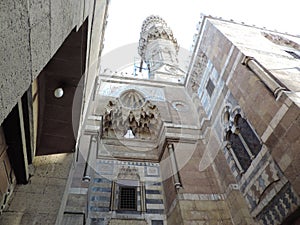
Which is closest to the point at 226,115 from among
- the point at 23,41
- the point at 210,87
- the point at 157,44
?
the point at 210,87

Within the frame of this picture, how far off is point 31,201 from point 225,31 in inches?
275

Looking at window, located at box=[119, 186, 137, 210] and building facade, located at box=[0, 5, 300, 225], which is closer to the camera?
building facade, located at box=[0, 5, 300, 225]

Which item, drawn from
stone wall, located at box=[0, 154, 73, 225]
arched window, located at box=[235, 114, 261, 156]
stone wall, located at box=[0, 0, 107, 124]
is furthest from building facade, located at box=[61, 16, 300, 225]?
stone wall, located at box=[0, 0, 107, 124]

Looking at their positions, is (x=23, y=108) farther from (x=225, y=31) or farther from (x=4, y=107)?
(x=225, y=31)

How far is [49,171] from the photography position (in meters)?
3.95

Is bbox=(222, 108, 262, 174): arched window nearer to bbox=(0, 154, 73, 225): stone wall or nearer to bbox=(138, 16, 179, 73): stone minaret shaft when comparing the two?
bbox=(0, 154, 73, 225): stone wall

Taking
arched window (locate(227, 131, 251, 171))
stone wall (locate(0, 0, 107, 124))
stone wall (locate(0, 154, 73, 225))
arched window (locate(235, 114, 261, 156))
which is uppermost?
stone wall (locate(0, 0, 107, 124))

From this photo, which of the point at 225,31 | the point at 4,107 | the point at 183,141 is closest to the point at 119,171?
the point at 183,141

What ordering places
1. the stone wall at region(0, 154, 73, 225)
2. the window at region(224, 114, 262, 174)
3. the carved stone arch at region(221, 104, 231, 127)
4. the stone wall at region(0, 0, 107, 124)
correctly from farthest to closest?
1. the carved stone arch at region(221, 104, 231, 127)
2. the window at region(224, 114, 262, 174)
3. the stone wall at region(0, 154, 73, 225)
4. the stone wall at region(0, 0, 107, 124)

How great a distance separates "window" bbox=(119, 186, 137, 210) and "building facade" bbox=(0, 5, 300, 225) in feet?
0.09

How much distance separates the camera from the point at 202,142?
310 inches

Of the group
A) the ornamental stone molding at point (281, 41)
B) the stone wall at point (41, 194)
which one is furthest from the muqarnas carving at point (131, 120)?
the ornamental stone molding at point (281, 41)

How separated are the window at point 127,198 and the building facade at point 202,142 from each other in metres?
0.03

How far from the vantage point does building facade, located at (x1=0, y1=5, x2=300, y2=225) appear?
448cm
